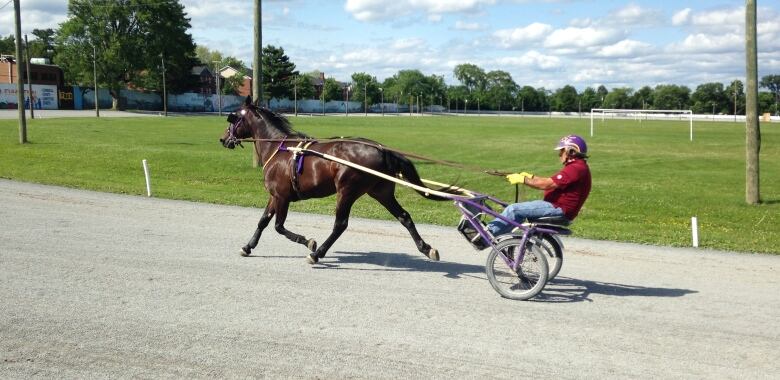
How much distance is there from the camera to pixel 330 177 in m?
9.19

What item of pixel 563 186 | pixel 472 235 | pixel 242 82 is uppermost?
pixel 242 82

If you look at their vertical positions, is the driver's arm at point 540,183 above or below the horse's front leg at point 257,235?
above

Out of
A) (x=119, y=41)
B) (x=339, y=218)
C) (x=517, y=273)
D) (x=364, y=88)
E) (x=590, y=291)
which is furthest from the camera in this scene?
(x=364, y=88)

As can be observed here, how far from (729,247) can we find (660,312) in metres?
5.43

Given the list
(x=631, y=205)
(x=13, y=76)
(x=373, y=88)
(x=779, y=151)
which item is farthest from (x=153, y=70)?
(x=631, y=205)

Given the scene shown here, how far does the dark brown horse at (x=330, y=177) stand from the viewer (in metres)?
9.03

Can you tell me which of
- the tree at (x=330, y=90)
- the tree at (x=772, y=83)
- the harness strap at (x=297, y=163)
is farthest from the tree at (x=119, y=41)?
the tree at (x=772, y=83)

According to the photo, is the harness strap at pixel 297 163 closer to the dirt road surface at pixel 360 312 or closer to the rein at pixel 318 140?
the rein at pixel 318 140

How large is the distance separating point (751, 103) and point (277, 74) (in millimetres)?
109690

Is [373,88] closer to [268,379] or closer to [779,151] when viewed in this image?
[779,151]

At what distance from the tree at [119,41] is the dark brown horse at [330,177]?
89.1 meters

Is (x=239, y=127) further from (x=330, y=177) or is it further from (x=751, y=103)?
(x=751, y=103)

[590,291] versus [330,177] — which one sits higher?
[330,177]

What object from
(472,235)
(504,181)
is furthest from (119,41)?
(472,235)
